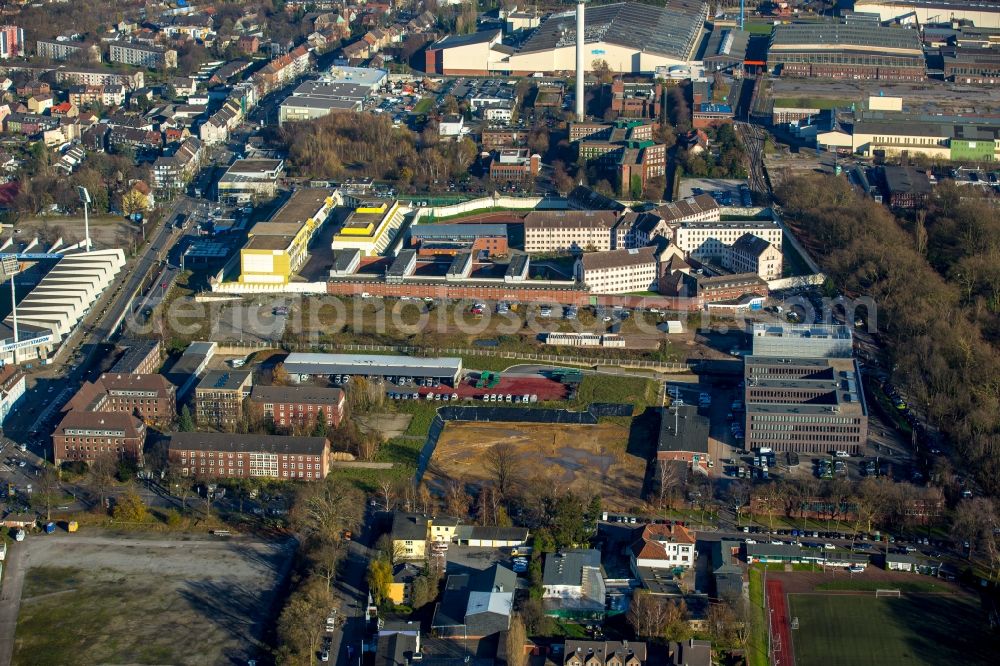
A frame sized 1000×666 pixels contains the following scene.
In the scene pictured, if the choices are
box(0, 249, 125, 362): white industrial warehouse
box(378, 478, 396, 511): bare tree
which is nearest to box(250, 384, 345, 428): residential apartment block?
box(378, 478, 396, 511): bare tree

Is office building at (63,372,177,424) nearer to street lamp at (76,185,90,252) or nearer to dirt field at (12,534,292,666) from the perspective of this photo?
dirt field at (12,534,292,666)

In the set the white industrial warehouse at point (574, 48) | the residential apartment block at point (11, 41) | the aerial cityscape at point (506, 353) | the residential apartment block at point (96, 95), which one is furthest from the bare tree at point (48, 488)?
the residential apartment block at point (11, 41)

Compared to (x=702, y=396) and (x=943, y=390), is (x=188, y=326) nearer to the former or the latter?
(x=702, y=396)

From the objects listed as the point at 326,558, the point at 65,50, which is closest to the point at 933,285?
the point at 326,558

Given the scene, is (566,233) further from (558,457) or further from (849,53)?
(849,53)

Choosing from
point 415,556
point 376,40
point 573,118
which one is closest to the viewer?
point 415,556

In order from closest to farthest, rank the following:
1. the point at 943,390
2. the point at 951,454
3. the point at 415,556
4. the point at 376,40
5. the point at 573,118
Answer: the point at 415,556
the point at 951,454
the point at 943,390
the point at 573,118
the point at 376,40

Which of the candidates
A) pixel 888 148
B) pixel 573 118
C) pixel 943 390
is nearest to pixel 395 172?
pixel 573 118
